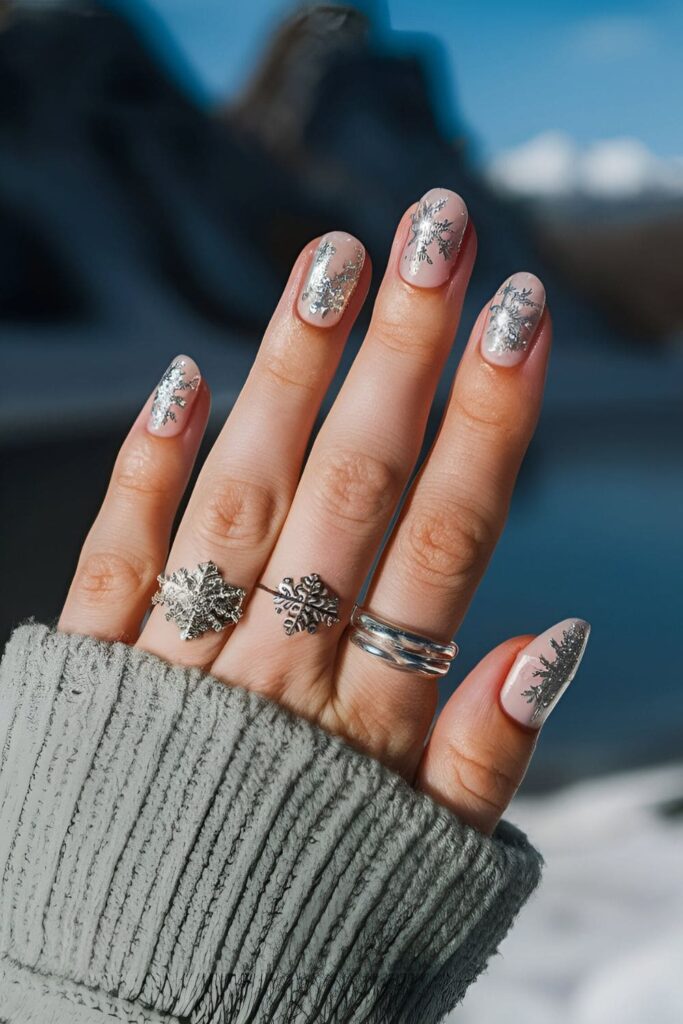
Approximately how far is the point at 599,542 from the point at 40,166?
1.66 metres

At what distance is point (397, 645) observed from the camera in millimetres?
642

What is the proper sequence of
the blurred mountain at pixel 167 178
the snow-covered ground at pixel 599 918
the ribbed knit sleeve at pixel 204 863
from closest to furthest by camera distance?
the ribbed knit sleeve at pixel 204 863
the snow-covered ground at pixel 599 918
the blurred mountain at pixel 167 178

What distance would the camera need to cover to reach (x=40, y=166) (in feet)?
7.55

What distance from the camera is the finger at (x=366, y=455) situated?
624 millimetres

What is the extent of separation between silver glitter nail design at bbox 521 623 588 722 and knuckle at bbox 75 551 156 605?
0.28 meters

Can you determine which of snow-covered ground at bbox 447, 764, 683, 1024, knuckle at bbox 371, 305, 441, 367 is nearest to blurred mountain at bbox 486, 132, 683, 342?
snow-covered ground at bbox 447, 764, 683, 1024

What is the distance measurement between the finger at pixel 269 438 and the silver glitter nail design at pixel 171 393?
→ 0.04 m

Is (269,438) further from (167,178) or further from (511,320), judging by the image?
(167,178)

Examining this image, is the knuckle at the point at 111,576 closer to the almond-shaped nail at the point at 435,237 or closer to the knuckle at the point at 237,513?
the knuckle at the point at 237,513

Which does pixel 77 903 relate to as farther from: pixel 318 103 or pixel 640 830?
pixel 318 103

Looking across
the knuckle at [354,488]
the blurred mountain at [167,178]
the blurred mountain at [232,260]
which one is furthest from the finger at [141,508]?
the blurred mountain at [167,178]

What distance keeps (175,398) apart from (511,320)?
24 centimetres

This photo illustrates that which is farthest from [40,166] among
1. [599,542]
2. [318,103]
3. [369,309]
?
[599,542]

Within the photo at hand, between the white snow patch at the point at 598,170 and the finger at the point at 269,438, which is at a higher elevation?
the white snow patch at the point at 598,170
